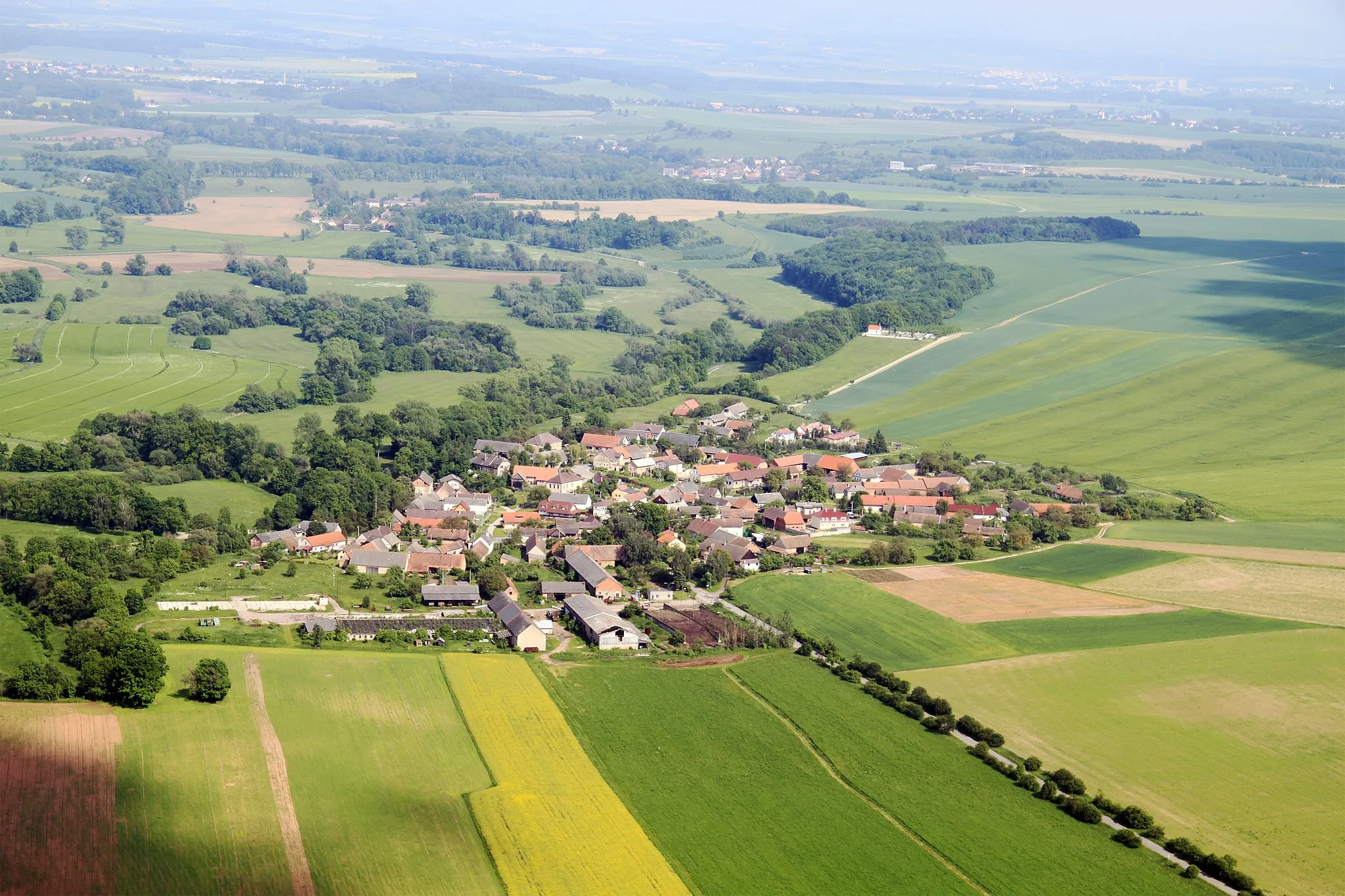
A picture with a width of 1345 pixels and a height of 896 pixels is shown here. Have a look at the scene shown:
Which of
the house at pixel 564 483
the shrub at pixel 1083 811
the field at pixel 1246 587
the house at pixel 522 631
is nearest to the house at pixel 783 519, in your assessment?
the house at pixel 564 483

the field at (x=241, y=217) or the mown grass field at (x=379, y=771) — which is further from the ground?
the field at (x=241, y=217)

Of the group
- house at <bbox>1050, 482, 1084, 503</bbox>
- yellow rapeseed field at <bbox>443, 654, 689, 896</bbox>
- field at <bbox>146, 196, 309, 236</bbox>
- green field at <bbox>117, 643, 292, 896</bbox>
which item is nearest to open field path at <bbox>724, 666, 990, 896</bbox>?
yellow rapeseed field at <bbox>443, 654, 689, 896</bbox>

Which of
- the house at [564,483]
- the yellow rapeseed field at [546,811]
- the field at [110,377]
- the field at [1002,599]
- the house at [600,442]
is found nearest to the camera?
the yellow rapeseed field at [546,811]

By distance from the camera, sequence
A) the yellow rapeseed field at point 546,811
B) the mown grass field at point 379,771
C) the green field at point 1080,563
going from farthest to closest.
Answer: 1. the green field at point 1080,563
2. the yellow rapeseed field at point 546,811
3. the mown grass field at point 379,771

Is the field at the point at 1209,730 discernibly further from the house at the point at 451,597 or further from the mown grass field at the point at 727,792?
the house at the point at 451,597

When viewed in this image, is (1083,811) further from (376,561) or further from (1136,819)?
(376,561)

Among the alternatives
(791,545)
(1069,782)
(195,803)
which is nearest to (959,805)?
(1069,782)

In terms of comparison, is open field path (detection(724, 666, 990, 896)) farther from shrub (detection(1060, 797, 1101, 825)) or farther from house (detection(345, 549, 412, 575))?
house (detection(345, 549, 412, 575))
